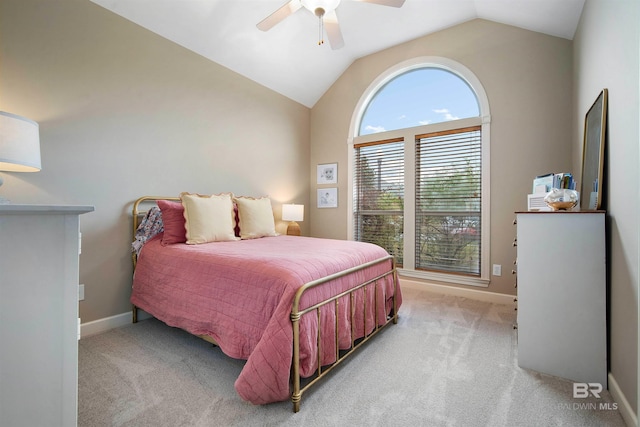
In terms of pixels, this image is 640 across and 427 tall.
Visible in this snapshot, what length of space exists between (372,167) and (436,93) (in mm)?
1218

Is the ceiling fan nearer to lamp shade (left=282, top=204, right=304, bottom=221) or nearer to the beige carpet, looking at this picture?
lamp shade (left=282, top=204, right=304, bottom=221)

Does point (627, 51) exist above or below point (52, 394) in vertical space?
above

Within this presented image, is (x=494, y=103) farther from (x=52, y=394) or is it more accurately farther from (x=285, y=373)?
(x=52, y=394)

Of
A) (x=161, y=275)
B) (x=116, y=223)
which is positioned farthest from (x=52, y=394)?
(x=116, y=223)

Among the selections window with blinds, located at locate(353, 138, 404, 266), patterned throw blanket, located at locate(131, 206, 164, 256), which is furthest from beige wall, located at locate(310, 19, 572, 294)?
patterned throw blanket, located at locate(131, 206, 164, 256)

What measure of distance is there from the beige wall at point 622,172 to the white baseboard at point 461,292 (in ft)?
4.94

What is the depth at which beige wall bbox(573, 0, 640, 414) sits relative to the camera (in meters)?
1.34

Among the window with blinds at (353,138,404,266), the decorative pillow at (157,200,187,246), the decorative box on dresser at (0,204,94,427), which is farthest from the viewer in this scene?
the window with blinds at (353,138,404,266)

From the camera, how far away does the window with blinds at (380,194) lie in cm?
Answer: 386

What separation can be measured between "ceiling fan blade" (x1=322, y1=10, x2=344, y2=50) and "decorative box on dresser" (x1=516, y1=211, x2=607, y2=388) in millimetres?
1960

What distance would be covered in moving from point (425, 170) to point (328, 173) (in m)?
1.45

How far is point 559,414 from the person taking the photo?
142 centimetres

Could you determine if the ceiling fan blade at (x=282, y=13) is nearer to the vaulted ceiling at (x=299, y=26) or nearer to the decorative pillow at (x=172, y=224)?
the vaulted ceiling at (x=299, y=26)

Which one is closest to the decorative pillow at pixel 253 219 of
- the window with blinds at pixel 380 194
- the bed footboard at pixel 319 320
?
the bed footboard at pixel 319 320
